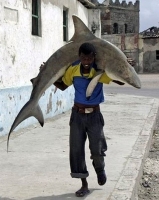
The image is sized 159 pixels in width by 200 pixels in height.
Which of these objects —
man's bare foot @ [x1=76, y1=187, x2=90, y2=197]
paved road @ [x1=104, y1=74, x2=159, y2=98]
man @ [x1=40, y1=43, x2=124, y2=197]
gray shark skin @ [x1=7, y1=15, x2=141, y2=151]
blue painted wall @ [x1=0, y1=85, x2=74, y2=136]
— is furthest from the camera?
paved road @ [x1=104, y1=74, x2=159, y2=98]

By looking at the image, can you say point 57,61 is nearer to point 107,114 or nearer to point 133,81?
point 133,81

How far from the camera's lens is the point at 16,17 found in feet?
30.1

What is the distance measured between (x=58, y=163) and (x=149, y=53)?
137 feet

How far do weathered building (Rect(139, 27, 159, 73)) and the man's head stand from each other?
42958 mm

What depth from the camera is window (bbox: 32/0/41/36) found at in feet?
34.2

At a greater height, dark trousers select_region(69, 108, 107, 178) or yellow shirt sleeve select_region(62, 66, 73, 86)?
yellow shirt sleeve select_region(62, 66, 73, 86)

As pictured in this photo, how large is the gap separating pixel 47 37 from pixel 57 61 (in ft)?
22.4

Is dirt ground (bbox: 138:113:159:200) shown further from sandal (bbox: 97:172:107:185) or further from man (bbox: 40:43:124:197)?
man (bbox: 40:43:124:197)

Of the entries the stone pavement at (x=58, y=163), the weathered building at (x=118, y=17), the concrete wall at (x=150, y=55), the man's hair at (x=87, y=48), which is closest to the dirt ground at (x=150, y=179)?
the stone pavement at (x=58, y=163)

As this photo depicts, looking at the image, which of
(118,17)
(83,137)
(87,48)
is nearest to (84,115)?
(83,137)

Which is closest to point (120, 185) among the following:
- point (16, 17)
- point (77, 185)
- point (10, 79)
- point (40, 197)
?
point (77, 185)

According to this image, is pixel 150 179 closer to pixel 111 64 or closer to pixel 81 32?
pixel 111 64

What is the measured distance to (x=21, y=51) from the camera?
9.46 metres

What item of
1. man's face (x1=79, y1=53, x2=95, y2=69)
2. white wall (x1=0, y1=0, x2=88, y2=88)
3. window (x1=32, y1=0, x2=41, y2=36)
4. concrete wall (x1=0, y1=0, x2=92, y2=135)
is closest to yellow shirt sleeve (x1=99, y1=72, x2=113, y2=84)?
man's face (x1=79, y1=53, x2=95, y2=69)
